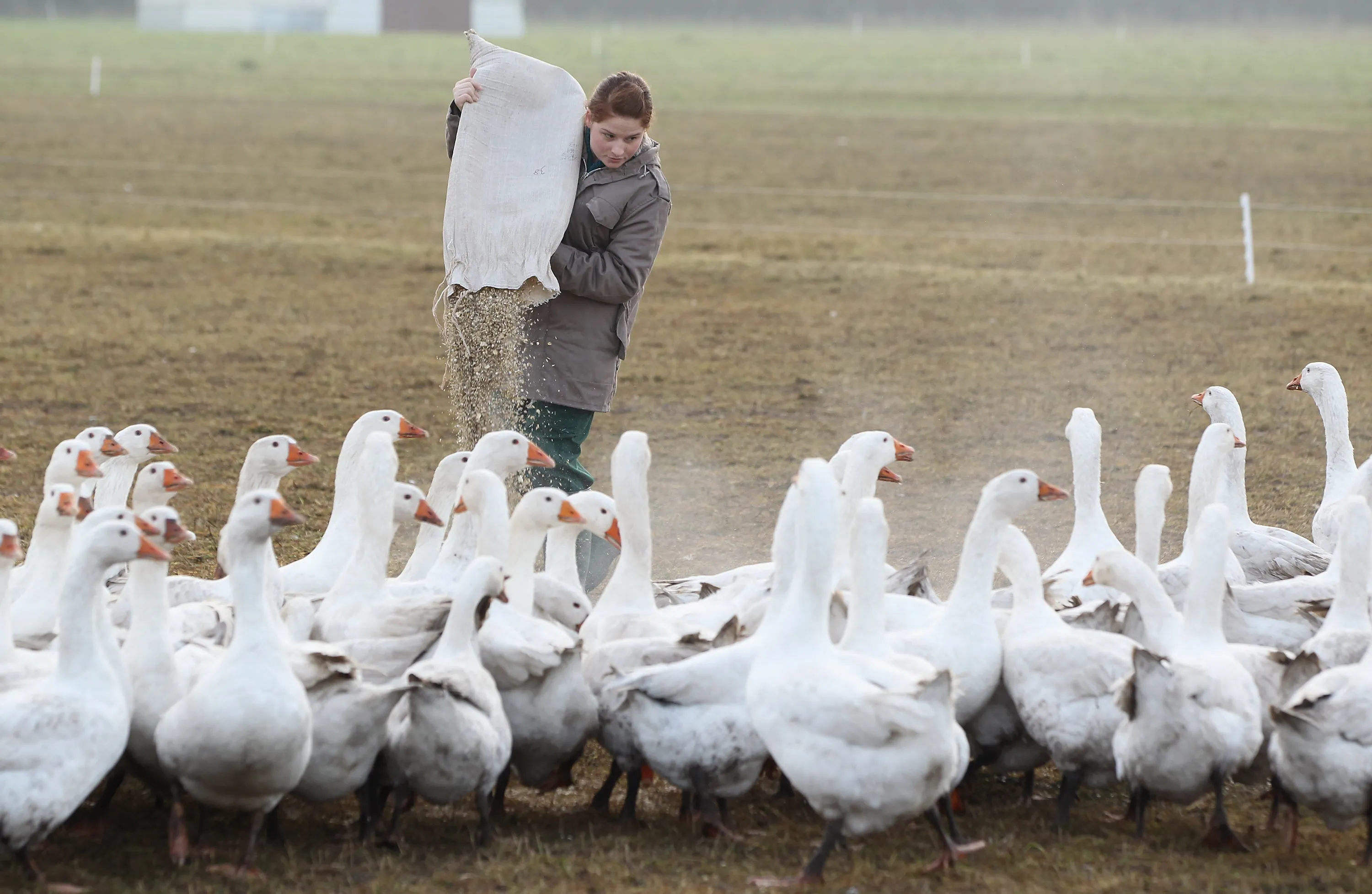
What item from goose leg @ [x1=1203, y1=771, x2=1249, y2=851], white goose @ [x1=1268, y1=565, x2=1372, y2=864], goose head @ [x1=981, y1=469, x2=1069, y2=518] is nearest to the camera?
white goose @ [x1=1268, y1=565, x2=1372, y2=864]

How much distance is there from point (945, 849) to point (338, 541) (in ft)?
8.94

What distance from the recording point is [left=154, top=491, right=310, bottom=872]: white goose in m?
4.36

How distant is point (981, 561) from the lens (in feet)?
17.0

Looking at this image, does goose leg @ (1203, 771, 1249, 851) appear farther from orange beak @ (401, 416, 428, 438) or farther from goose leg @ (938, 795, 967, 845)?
orange beak @ (401, 416, 428, 438)

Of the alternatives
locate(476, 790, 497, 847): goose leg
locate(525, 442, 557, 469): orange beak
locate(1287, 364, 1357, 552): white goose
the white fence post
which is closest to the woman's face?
locate(525, 442, 557, 469): orange beak

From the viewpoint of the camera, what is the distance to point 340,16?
237 feet

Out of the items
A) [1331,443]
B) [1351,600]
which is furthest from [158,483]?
[1331,443]

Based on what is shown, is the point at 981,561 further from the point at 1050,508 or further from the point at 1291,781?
the point at 1050,508

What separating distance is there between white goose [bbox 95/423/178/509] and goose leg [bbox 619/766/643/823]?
2.55m

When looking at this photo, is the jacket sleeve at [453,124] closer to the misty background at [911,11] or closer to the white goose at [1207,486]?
the white goose at [1207,486]

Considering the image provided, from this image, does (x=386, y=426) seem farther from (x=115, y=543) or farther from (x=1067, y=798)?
(x=1067, y=798)

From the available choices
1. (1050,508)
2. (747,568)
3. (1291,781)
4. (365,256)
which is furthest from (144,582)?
(365,256)

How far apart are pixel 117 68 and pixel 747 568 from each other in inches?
1673

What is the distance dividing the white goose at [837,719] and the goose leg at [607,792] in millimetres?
664
